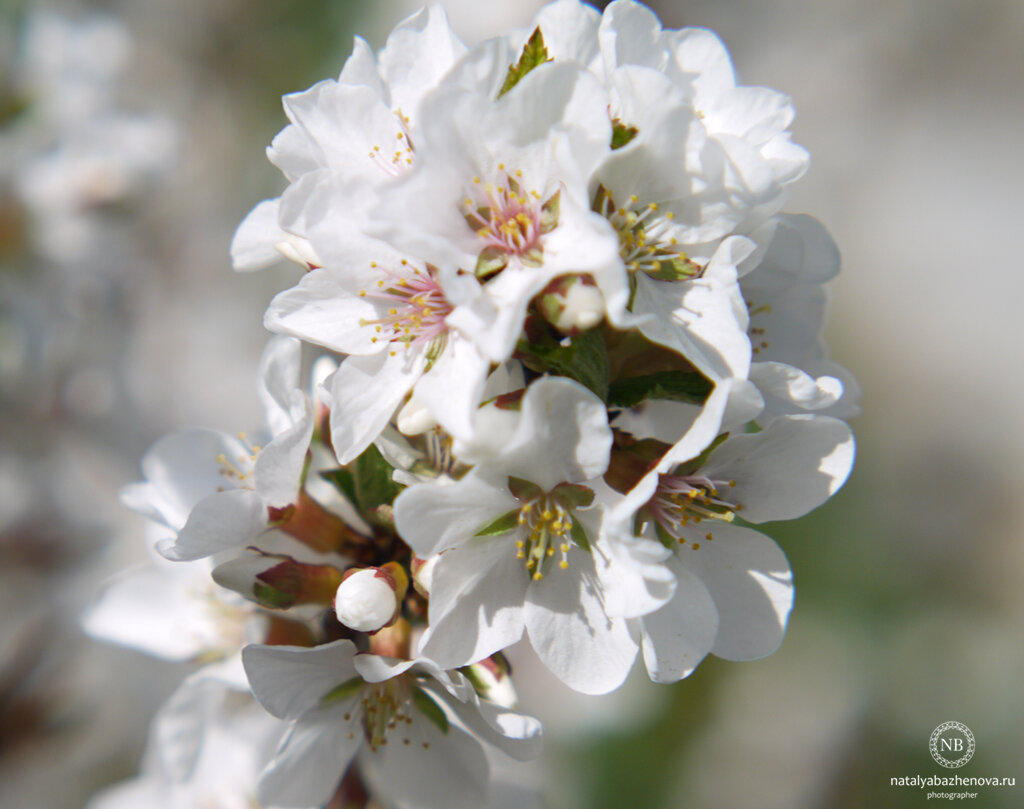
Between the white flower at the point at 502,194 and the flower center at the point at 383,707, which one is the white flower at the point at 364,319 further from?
the flower center at the point at 383,707

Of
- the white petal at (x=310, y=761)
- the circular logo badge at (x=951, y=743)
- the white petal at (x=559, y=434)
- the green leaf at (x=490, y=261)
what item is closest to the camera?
the white petal at (x=559, y=434)

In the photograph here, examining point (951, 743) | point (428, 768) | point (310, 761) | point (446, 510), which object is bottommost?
point (951, 743)

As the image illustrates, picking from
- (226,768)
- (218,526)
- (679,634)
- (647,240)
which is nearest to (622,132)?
(647,240)

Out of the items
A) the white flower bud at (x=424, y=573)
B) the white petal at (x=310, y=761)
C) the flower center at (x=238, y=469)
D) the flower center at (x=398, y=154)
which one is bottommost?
the white petal at (x=310, y=761)

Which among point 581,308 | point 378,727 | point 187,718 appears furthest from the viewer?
point 187,718

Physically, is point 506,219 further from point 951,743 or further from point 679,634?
point 951,743

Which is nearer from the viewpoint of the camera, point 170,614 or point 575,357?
point 575,357

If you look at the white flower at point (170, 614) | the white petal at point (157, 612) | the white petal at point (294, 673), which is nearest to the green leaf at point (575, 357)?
the white petal at point (294, 673)

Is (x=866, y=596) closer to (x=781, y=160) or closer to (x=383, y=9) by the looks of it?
(x=781, y=160)
